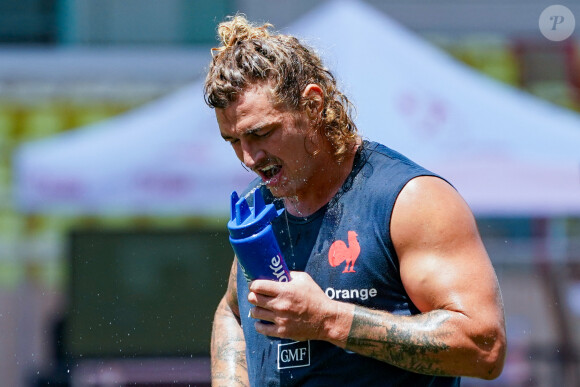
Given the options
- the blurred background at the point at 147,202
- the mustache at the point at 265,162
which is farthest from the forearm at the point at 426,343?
the blurred background at the point at 147,202

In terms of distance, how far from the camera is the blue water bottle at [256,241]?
225cm

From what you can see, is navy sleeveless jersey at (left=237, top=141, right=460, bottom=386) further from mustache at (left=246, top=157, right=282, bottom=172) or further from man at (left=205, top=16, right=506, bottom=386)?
mustache at (left=246, top=157, right=282, bottom=172)

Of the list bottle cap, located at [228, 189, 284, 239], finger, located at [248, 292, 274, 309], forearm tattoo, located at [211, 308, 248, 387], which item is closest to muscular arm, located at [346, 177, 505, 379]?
finger, located at [248, 292, 274, 309]

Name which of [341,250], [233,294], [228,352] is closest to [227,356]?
[228,352]

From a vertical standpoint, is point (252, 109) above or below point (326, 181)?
above

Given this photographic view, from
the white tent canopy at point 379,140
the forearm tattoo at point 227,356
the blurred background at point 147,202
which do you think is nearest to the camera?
the forearm tattoo at point 227,356

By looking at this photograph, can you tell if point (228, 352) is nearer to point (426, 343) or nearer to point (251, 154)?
point (251, 154)

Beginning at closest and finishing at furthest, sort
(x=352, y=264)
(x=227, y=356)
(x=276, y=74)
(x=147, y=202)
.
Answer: (x=352, y=264) < (x=276, y=74) < (x=227, y=356) < (x=147, y=202)

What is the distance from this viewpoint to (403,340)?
2365mm

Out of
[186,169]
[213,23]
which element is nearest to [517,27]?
[213,23]

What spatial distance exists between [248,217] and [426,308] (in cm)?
53

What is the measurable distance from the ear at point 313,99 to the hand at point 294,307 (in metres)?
0.53

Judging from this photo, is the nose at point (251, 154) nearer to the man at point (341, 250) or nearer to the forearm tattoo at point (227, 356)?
the man at point (341, 250)

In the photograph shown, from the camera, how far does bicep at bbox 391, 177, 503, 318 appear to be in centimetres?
236
